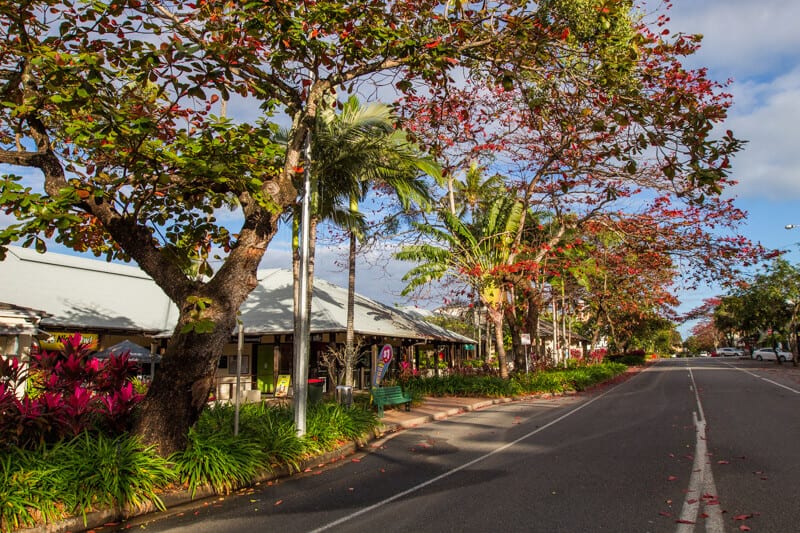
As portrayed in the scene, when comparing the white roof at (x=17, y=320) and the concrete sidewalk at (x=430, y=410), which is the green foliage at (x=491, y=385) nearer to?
the concrete sidewalk at (x=430, y=410)

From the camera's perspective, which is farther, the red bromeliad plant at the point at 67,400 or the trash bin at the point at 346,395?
the trash bin at the point at 346,395

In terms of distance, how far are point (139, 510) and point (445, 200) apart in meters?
20.8

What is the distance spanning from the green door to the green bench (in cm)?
865

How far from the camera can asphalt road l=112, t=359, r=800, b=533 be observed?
5.75 meters

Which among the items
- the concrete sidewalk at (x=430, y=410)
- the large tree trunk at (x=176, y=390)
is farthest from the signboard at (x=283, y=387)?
the large tree trunk at (x=176, y=390)

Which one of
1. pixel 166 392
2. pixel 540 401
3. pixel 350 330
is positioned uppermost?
pixel 350 330

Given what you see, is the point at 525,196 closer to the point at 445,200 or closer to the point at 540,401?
the point at 445,200

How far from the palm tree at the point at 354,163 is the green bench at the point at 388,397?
49.1 inches

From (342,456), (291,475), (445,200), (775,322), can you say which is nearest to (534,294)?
(445,200)

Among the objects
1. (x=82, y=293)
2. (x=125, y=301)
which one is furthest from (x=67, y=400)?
(x=125, y=301)

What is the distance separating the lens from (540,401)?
795 inches

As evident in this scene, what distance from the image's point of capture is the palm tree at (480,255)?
22547mm

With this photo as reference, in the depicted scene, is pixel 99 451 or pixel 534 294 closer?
pixel 99 451

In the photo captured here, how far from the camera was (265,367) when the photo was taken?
23.8 metres
